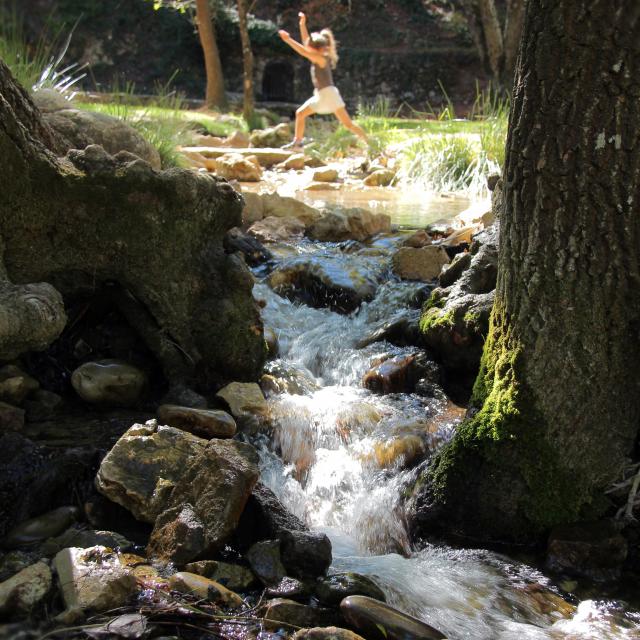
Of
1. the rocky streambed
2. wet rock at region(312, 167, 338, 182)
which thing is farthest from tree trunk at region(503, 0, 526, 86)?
the rocky streambed

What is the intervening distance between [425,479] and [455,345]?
140 cm

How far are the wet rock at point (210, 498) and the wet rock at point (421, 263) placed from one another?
3496mm

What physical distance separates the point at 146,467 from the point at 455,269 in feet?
9.63

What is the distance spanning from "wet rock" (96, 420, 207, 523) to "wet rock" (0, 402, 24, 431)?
2.25ft

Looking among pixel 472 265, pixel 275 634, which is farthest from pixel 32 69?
pixel 275 634

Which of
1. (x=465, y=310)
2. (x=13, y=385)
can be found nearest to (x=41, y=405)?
(x=13, y=385)

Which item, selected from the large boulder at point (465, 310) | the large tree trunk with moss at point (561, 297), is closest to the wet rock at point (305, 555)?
the large tree trunk with moss at point (561, 297)

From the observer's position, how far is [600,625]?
2.73 metres

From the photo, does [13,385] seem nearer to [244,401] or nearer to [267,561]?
[244,401]

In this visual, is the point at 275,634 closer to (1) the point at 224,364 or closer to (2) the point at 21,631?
(2) the point at 21,631

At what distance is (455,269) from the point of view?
5234 mm

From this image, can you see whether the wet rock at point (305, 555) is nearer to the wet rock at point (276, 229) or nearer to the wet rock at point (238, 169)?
the wet rock at point (276, 229)

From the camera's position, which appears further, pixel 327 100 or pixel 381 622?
pixel 327 100

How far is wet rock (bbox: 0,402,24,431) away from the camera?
11.4 ft
